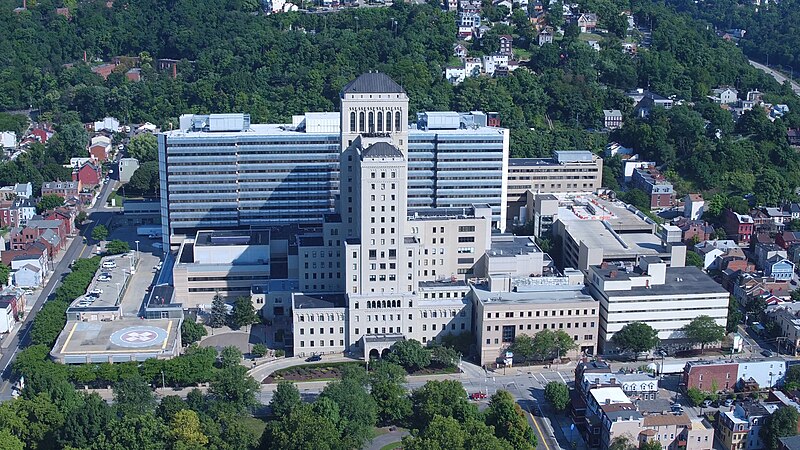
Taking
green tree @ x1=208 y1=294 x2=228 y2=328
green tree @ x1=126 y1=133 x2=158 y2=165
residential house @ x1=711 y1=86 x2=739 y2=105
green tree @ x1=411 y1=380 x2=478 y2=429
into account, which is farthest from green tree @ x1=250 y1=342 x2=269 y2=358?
residential house @ x1=711 y1=86 x2=739 y2=105

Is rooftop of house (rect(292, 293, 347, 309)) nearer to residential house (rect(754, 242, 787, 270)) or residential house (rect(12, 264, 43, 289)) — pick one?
residential house (rect(12, 264, 43, 289))

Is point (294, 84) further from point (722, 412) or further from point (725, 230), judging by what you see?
point (722, 412)

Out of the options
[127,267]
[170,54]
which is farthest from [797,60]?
[127,267]

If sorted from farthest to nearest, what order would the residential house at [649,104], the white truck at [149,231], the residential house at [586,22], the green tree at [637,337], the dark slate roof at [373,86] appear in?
the residential house at [586,22]
the residential house at [649,104]
the white truck at [149,231]
the dark slate roof at [373,86]
the green tree at [637,337]

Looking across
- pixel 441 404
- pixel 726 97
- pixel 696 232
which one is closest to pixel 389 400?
pixel 441 404

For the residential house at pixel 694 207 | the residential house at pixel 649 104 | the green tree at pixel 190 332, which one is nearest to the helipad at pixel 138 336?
the green tree at pixel 190 332

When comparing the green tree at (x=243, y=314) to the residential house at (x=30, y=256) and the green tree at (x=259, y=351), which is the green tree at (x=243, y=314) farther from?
the residential house at (x=30, y=256)

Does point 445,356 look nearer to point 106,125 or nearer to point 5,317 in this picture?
point 5,317
